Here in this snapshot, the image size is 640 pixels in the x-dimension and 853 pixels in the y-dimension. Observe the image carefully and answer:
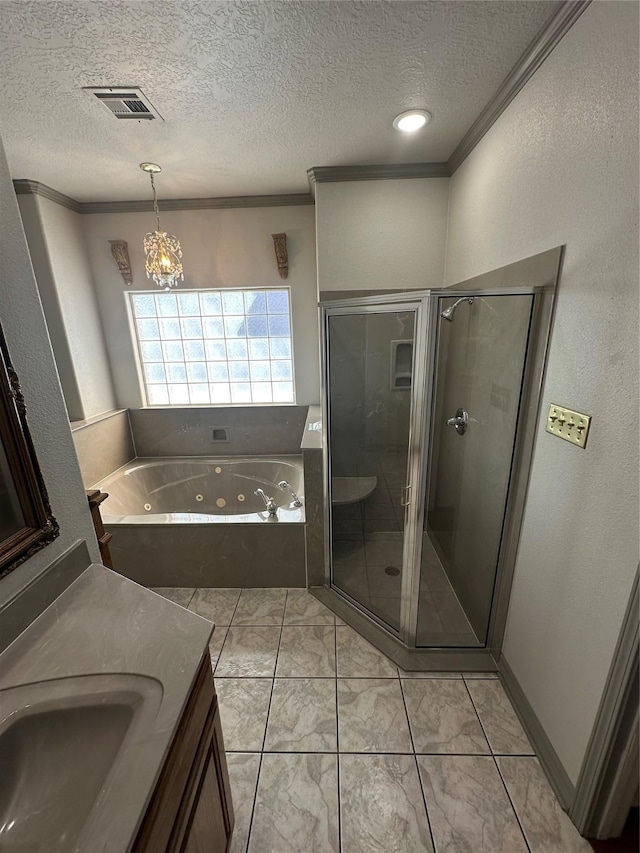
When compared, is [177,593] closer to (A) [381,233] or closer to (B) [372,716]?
(B) [372,716]

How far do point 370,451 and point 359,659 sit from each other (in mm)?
1134

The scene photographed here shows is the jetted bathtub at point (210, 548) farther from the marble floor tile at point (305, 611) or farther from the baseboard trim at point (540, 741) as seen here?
the baseboard trim at point (540, 741)

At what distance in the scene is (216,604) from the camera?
203 centimetres

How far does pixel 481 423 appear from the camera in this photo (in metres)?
1.72

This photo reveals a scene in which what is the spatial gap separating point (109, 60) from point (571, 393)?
200 cm

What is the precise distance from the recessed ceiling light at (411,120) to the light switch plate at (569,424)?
4.84ft

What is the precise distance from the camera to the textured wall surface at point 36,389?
2.68ft

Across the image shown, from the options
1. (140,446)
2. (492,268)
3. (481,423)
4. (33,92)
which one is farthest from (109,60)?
(140,446)

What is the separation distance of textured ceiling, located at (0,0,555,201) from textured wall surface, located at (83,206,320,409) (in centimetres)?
68

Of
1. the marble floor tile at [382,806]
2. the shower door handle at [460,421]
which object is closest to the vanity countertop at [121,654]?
the marble floor tile at [382,806]

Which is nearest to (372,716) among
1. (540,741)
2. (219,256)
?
(540,741)

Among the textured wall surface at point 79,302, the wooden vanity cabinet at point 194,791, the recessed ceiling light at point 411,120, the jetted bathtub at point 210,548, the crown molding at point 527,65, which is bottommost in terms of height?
the jetted bathtub at point 210,548

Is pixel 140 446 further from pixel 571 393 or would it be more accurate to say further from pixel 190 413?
pixel 571 393

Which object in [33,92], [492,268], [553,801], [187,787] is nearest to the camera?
[187,787]
